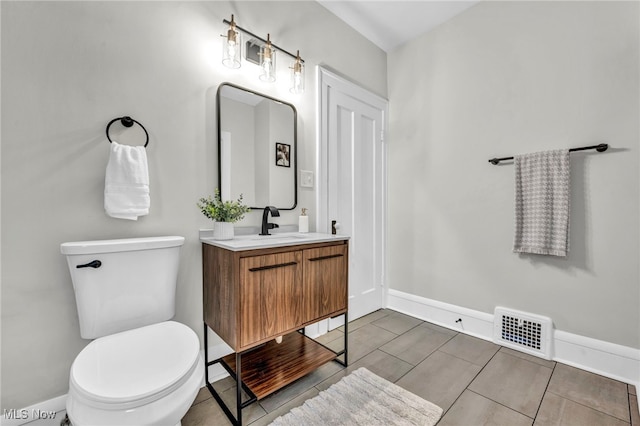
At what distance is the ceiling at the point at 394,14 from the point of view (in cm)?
226

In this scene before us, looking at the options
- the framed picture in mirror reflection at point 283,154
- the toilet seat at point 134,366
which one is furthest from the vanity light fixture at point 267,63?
the toilet seat at point 134,366

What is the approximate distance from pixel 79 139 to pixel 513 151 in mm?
2706

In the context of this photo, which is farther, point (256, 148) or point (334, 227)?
point (334, 227)

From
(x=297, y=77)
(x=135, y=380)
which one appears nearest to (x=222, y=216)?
(x=135, y=380)

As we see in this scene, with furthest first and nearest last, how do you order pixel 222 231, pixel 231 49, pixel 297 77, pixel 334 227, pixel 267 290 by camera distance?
pixel 334 227 → pixel 297 77 → pixel 231 49 → pixel 222 231 → pixel 267 290

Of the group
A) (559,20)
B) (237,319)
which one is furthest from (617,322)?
(237,319)

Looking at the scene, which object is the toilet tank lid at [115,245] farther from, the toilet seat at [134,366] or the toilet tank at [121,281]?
the toilet seat at [134,366]

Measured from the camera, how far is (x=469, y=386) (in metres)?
1.62

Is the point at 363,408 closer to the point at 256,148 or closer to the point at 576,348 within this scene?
the point at 576,348

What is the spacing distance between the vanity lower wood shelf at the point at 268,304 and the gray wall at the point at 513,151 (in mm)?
1172

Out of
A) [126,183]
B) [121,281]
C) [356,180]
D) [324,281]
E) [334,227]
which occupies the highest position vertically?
[356,180]

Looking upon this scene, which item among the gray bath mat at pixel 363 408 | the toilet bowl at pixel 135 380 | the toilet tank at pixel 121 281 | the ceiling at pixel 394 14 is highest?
the ceiling at pixel 394 14

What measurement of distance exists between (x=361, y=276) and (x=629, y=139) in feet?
6.73
